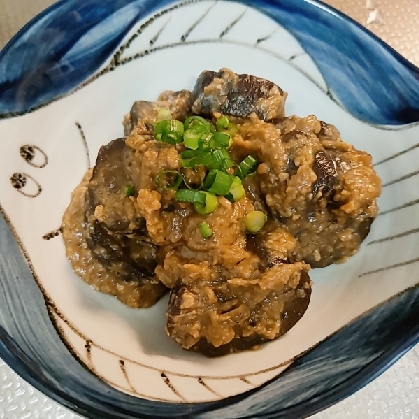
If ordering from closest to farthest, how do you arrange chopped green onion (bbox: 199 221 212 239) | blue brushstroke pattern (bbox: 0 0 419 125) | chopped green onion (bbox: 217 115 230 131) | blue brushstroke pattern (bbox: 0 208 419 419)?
blue brushstroke pattern (bbox: 0 208 419 419)
chopped green onion (bbox: 199 221 212 239)
chopped green onion (bbox: 217 115 230 131)
blue brushstroke pattern (bbox: 0 0 419 125)

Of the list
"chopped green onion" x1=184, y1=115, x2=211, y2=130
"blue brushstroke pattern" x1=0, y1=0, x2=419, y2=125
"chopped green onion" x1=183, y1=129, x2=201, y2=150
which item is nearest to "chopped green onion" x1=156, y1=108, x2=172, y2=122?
"chopped green onion" x1=184, y1=115, x2=211, y2=130

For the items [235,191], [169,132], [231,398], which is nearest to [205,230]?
[235,191]

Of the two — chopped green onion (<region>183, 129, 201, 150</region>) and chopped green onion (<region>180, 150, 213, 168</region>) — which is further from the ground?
chopped green onion (<region>183, 129, 201, 150</region>)

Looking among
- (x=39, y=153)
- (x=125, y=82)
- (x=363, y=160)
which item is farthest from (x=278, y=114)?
(x=39, y=153)

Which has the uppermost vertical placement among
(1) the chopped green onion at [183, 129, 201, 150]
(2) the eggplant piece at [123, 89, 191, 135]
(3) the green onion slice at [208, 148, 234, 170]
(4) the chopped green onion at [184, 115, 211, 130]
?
(2) the eggplant piece at [123, 89, 191, 135]

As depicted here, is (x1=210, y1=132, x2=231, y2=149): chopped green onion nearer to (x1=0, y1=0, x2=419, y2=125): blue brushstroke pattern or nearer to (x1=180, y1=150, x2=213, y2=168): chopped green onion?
(x1=180, y1=150, x2=213, y2=168): chopped green onion

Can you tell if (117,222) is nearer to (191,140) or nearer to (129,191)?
(129,191)

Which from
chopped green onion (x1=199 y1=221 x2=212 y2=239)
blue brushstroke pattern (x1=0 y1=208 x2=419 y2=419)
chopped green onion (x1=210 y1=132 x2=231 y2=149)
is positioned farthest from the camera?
chopped green onion (x1=210 y1=132 x2=231 y2=149)

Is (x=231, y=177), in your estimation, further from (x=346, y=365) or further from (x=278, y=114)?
(x=346, y=365)
